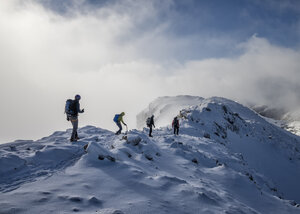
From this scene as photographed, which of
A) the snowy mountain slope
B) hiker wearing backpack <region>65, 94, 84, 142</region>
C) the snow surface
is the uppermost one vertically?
the snowy mountain slope

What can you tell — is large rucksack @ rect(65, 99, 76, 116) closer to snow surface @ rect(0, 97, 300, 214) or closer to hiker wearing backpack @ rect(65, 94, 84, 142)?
hiker wearing backpack @ rect(65, 94, 84, 142)

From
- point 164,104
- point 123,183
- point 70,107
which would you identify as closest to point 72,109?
point 70,107

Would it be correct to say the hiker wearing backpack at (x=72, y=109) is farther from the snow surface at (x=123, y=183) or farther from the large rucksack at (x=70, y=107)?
the snow surface at (x=123, y=183)

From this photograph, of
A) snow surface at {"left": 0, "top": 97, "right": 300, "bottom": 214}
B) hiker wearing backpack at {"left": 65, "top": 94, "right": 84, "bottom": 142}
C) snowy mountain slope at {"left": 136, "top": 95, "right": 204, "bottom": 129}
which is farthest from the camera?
snowy mountain slope at {"left": 136, "top": 95, "right": 204, "bottom": 129}

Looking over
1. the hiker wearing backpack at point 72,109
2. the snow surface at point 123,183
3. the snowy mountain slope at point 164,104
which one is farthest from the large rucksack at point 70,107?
the snowy mountain slope at point 164,104

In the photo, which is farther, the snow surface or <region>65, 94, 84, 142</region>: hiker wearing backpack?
<region>65, 94, 84, 142</region>: hiker wearing backpack

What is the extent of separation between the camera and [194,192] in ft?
26.0

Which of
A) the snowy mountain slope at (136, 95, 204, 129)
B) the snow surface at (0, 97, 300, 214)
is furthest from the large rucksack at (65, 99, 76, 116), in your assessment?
the snowy mountain slope at (136, 95, 204, 129)

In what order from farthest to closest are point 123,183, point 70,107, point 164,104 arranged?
point 164,104 → point 70,107 → point 123,183

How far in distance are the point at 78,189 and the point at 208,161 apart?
35.5 feet

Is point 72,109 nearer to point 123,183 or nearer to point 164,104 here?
point 123,183

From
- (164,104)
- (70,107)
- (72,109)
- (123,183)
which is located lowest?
(123,183)

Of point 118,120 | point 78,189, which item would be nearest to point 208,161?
Answer: point 118,120

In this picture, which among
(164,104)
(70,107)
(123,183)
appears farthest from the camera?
(164,104)
